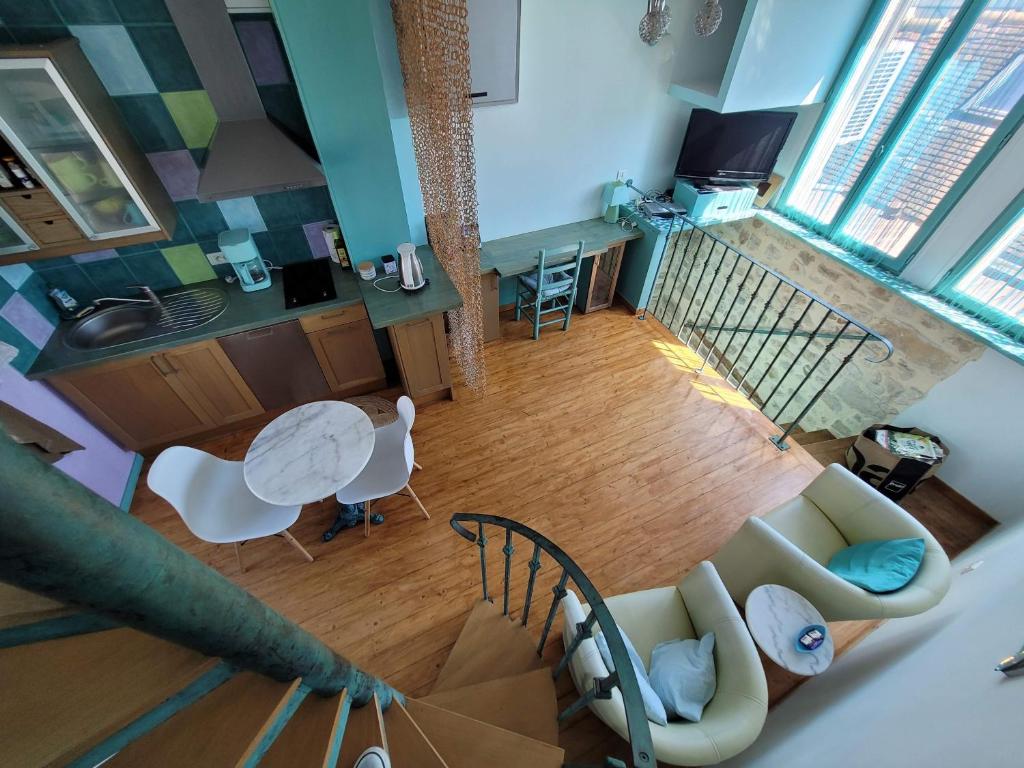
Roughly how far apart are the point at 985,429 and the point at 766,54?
119 inches

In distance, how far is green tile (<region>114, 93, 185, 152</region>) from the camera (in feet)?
7.19

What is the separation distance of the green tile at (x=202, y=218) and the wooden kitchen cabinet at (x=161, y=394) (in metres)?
0.78

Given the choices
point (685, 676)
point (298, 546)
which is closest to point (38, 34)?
point (298, 546)

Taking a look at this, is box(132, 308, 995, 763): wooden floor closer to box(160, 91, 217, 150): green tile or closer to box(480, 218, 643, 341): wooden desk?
box(480, 218, 643, 341): wooden desk

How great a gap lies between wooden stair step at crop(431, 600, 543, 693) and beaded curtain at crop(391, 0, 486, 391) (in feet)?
5.55

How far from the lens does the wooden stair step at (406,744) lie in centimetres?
96

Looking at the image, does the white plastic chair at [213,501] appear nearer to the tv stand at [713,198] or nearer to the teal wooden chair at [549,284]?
the teal wooden chair at [549,284]

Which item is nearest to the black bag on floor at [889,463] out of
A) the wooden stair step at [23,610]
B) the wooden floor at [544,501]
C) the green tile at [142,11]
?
the wooden floor at [544,501]

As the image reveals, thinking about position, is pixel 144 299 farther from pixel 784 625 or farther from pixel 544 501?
pixel 784 625

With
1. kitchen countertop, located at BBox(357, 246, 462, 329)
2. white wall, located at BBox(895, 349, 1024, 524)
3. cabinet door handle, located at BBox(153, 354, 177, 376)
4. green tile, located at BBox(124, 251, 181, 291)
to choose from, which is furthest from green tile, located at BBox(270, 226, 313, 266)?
white wall, located at BBox(895, 349, 1024, 524)

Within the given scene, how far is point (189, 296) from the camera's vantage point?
2.74m

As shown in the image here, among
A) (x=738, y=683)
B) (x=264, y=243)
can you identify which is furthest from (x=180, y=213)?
(x=738, y=683)

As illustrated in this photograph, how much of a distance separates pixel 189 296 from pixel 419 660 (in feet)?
9.01

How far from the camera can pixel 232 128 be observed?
2.32 m
